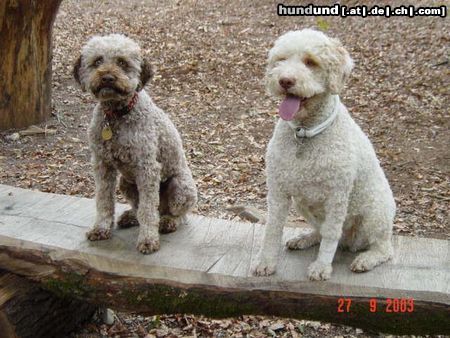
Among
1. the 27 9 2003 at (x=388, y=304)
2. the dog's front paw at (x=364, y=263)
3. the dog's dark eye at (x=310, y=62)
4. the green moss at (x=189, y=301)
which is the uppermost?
the dog's dark eye at (x=310, y=62)

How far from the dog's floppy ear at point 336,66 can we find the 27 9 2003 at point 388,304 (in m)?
1.17

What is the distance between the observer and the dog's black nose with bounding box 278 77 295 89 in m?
2.54

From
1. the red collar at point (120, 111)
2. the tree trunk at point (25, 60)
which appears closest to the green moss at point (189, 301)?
the red collar at point (120, 111)

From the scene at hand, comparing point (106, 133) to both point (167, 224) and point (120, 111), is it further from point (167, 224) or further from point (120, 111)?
point (167, 224)

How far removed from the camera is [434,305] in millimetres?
2902

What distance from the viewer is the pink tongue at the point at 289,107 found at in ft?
8.66

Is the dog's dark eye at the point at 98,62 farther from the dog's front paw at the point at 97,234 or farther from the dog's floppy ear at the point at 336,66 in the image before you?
the dog's floppy ear at the point at 336,66

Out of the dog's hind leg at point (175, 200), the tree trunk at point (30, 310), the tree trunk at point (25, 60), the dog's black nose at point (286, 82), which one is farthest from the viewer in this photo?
the tree trunk at point (25, 60)

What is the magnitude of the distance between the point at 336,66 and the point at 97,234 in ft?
6.18

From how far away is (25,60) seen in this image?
265 inches

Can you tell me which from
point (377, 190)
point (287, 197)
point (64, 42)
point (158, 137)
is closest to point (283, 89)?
point (287, 197)

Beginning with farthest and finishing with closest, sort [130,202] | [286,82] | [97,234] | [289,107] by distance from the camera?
[130,202], [97,234], [289,107], [286,82]

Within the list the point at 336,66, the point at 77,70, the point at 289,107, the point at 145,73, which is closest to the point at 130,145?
the point at 145,73

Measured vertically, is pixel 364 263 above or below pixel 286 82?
below
